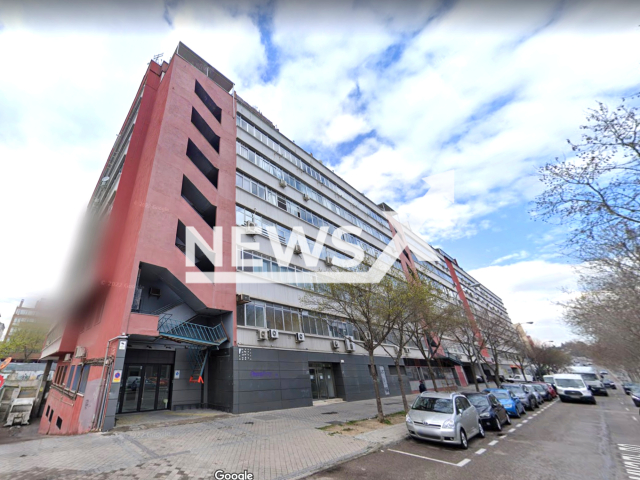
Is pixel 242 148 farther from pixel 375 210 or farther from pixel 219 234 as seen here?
pixel 375 210

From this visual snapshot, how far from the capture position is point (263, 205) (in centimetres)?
2128

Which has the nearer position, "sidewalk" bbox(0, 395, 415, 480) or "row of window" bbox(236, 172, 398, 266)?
"sidewalk" bbox(0, 395, 415, 480)

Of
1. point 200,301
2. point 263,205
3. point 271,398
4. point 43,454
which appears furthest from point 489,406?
point 263,205

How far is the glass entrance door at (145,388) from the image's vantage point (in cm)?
1410

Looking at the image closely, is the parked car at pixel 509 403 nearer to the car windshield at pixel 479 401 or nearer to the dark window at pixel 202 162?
the car windshield at pixel 479 401

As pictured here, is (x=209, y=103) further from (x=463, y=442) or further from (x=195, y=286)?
(x=463, y=442)

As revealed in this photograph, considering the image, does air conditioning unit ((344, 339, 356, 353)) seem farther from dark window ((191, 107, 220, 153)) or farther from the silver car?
dark window ((191, 107, 220, 153))

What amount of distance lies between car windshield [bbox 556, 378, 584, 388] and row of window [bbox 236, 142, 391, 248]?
76.9 ft

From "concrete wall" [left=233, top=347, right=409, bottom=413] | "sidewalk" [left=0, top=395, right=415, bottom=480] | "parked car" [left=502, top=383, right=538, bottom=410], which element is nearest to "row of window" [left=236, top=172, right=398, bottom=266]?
"concrete wall" [left=233, top=347, right=409, bottom=413]

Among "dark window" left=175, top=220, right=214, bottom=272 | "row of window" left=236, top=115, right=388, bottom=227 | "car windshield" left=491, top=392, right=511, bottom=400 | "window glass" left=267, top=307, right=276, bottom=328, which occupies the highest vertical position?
"row of window" left=236, top=115, right=388, bottom=227

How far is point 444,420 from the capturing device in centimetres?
898

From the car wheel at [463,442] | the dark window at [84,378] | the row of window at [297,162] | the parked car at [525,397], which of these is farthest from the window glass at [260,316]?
the parked car at [525,397]

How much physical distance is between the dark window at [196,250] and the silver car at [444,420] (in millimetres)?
12937

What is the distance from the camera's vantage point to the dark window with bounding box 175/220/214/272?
52.3ft
